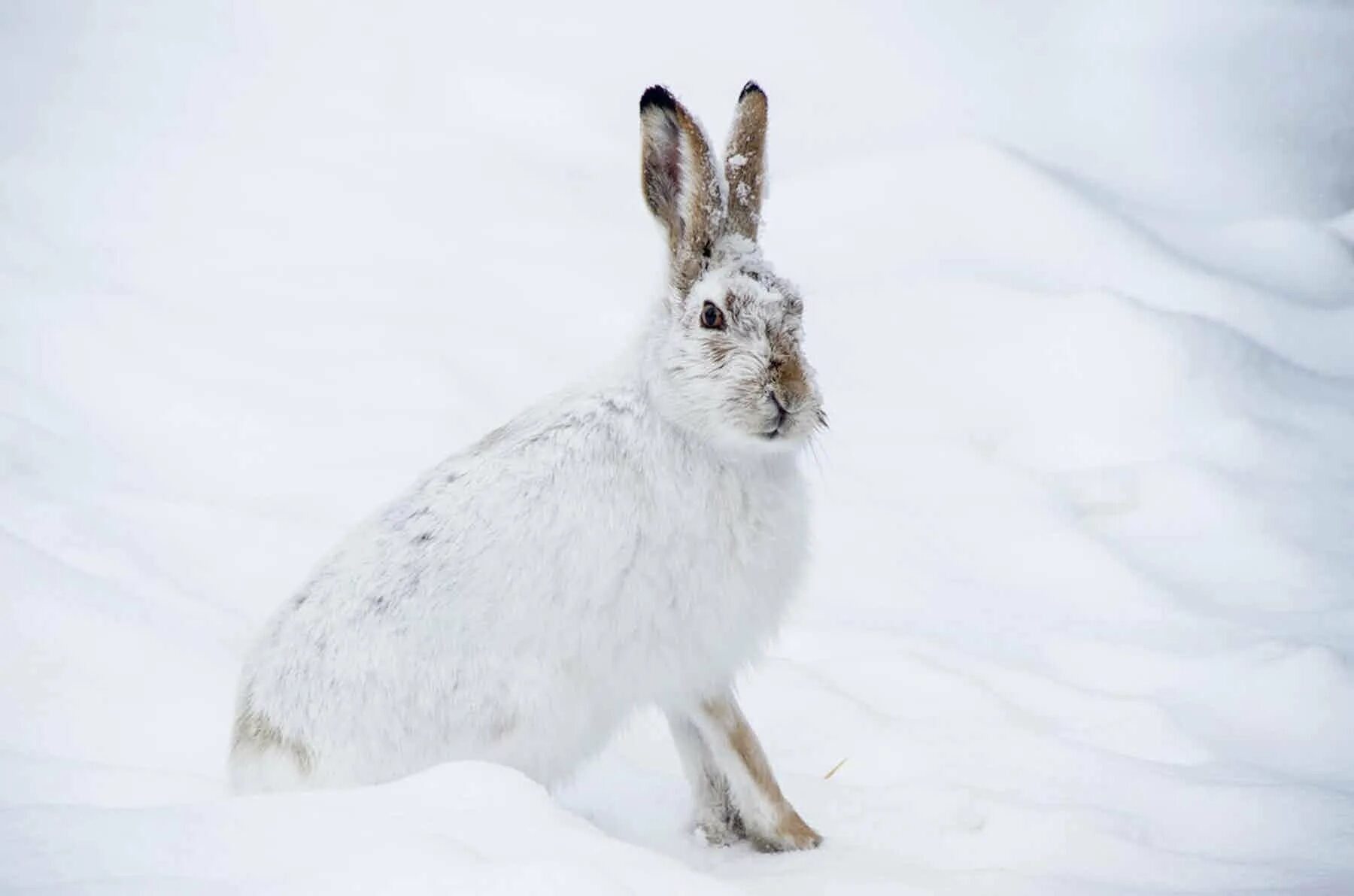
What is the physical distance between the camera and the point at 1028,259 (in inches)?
245

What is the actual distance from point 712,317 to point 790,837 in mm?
1094

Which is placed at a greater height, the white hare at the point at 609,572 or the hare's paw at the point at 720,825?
the white hare at the point at 609,572

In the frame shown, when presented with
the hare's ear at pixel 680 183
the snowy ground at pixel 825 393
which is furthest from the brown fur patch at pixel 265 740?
the hare's ear at pixel 680 183

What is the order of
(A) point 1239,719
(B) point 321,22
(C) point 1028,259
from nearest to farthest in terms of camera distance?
(A) point 1239,719
(C) point 1028,259
(B) point 321,22

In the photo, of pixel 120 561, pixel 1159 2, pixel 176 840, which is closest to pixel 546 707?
pixel 176 840

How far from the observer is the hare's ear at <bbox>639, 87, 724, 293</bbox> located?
109 inches

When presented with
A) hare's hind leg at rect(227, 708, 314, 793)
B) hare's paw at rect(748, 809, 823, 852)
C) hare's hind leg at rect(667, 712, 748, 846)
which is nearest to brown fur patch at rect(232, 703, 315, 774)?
hare's hind leg at rect(227, 708, 314, 793)

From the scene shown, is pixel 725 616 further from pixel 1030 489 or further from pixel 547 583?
pixel 1030 489

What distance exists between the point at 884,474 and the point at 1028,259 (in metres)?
1.80

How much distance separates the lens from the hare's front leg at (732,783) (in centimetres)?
277

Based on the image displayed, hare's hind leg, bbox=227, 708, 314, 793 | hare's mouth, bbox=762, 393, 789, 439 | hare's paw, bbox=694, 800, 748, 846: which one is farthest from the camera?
hare's paw, bbox=694, 800, 748, 846

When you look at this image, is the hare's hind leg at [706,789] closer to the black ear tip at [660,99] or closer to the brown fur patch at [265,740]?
the brown fur patch at [265,740]

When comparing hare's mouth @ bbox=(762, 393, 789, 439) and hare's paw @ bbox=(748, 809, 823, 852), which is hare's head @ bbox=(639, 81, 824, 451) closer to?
hare's mouth @ bbox=(762, 393, 789, 439)

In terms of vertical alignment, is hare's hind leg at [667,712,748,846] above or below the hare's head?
below
